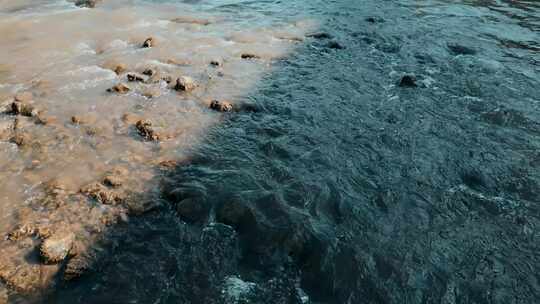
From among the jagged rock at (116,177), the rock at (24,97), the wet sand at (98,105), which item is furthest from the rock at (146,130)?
the rock at (24,97)

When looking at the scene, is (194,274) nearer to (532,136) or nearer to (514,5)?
(532,136)

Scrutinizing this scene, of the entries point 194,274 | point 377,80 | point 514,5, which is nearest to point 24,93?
point 194,274

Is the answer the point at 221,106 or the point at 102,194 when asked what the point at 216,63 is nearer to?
the point at 221,106

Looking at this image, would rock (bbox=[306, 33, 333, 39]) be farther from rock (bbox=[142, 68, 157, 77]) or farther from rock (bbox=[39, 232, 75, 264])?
rock (bbox=[39, 232, 75, 264])

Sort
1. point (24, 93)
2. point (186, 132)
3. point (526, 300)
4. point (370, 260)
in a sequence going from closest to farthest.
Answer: point (526, 300), point (370, 260), point (186, 132), point (24, 93)

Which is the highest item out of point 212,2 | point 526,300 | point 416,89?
point 212,2

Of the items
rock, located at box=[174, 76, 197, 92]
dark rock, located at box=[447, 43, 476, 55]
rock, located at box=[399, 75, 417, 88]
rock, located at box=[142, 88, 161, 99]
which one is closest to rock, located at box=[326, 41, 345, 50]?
rock, located at box=[399, 75, 417, 88]
